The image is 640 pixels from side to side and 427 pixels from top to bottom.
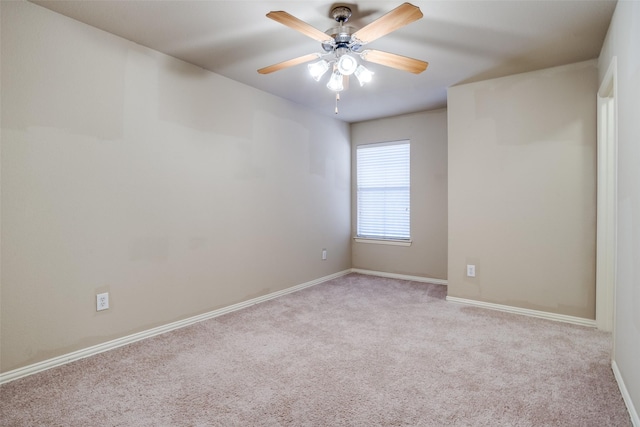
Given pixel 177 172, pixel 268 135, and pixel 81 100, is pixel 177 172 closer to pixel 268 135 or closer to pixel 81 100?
pixel 81 100

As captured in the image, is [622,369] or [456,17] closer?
[622,369]

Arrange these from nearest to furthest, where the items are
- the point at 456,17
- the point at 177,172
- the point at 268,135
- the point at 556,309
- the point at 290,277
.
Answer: the point at 456,17 < the point at 177,172 < the point at 556,309 < the point at 268,135 < the point at 290,277

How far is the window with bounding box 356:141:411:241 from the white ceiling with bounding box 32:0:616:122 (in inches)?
59.6

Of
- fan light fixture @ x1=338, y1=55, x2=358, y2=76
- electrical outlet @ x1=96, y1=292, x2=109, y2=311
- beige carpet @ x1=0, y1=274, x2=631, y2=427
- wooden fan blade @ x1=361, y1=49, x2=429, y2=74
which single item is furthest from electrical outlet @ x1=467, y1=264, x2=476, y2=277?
electrical outlet @ x1=96, y1=292, x2=109, y2=311

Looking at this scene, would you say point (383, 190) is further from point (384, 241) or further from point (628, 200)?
point (628, 200)

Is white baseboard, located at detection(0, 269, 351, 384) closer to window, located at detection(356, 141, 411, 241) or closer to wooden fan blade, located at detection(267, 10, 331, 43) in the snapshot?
window, located at detection(356, 141, 411, 241)

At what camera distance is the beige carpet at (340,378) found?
1775 mm

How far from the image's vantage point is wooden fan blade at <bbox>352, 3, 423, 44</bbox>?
5.82 ft

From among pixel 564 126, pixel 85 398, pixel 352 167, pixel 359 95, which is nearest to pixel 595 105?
pixel 564 126

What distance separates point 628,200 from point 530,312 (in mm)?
1823

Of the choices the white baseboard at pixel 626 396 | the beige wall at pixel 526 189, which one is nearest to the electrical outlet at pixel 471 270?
the beige wall at pixel 526 189

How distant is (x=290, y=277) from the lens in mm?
4250

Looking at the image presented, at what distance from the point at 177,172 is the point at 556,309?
3574mm

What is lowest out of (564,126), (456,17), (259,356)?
(259,356)
